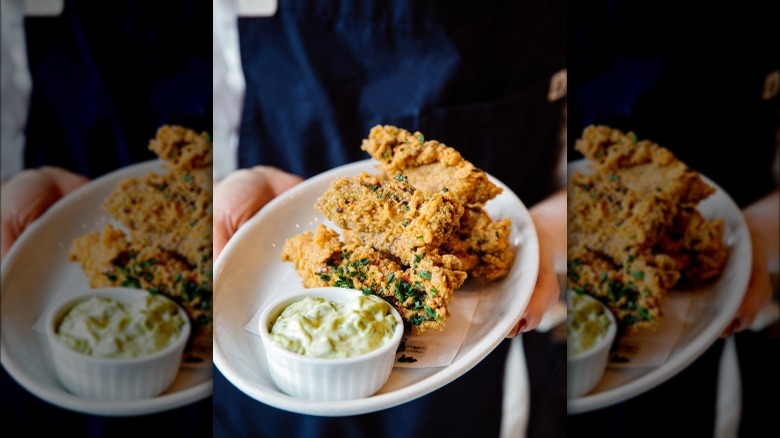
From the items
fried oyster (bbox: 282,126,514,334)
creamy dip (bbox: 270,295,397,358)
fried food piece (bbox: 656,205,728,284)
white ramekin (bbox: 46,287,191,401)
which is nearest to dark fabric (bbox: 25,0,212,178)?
white ramekin (bbox: 46,287,191,401)

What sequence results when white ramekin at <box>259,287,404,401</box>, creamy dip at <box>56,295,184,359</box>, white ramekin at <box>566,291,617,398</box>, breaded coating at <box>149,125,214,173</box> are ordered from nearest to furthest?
1. white ramekin at <box>259,287,404,401</box>
2. creamy dip at <box>56,295,184,359</box>
3. breaded coating at <box>149,125,214,173</box>
4. white ramekin at <box>566,291,617,398</box>

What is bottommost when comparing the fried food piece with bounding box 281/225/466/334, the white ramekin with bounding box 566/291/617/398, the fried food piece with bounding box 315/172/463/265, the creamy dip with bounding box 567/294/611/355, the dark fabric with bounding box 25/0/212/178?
the white ramekin with bounding box 566/291/617/398

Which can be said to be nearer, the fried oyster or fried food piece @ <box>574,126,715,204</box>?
the fried oyster

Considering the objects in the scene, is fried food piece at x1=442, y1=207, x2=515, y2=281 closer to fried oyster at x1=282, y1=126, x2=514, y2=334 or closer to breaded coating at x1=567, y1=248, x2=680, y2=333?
fried oyster at x1=282, y1=126, x2=514, y2=334

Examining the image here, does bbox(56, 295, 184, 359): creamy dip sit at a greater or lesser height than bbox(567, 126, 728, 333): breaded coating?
lesser

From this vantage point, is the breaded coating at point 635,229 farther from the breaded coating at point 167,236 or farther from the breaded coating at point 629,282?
the breaded coating at point 167,236

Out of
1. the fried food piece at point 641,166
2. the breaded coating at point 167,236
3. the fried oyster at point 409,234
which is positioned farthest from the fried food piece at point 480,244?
the breaded coating at point 167,236

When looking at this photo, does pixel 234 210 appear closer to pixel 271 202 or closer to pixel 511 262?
pixel 271 202
